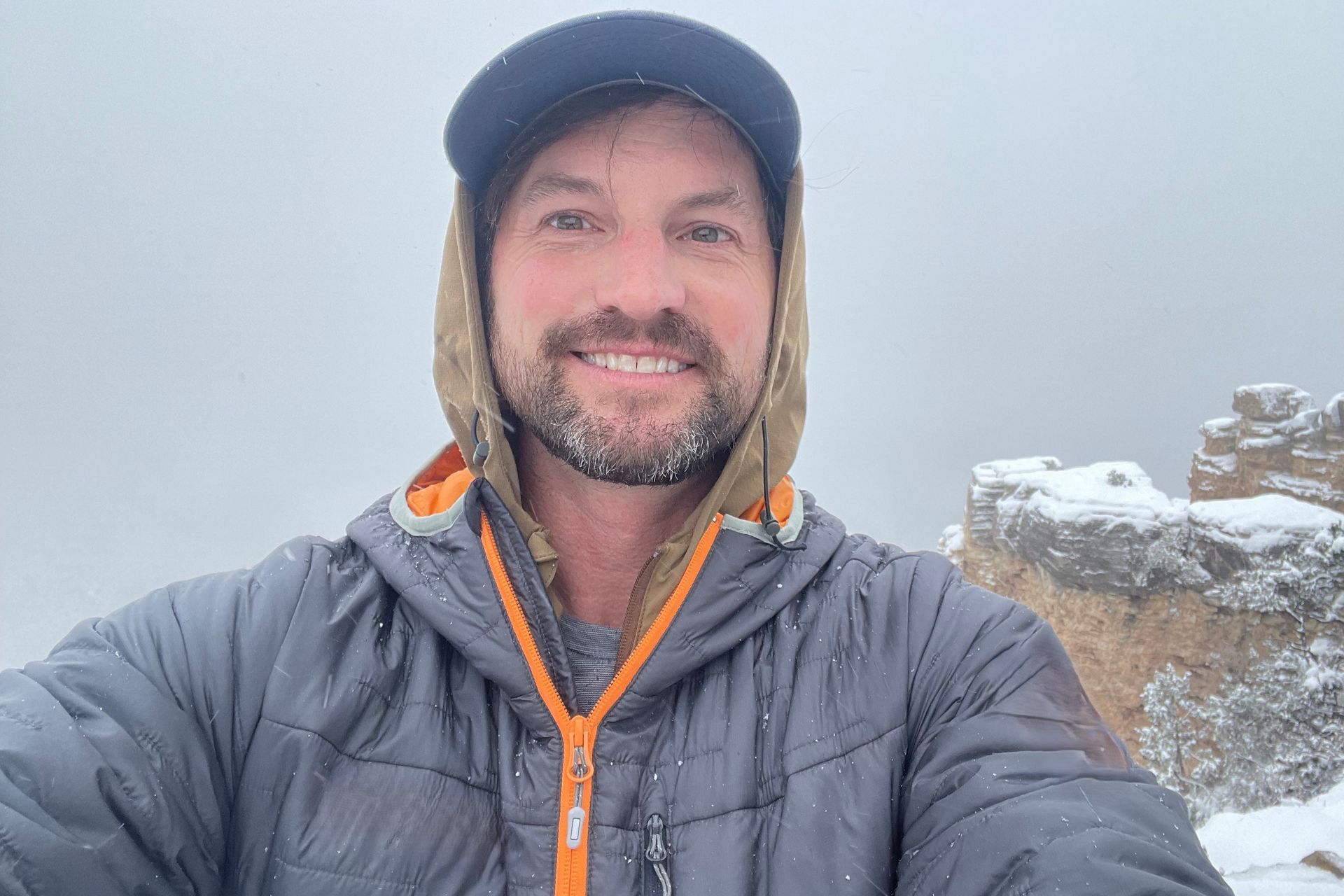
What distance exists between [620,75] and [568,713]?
7.52 feet

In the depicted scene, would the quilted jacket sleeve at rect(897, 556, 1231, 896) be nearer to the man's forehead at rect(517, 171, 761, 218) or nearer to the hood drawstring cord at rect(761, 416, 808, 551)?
the hood drawstring cord at rect(761, 416, 808, 551)

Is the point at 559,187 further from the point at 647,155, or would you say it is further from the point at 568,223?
the point at 647,155

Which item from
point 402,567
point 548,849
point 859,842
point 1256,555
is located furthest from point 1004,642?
point 1256,555

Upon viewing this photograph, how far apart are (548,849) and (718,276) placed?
6.38ft

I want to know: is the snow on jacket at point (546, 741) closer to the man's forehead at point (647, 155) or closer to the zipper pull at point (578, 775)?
the zipper pull at point (578, 775)

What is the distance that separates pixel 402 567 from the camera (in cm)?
216

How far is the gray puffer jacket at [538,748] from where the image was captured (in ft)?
5.16

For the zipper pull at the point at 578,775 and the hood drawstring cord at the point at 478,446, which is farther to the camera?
the hood drawstring cord at the point at 478,446

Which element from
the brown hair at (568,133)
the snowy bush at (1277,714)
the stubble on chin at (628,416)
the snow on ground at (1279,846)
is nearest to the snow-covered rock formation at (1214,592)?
the snowy bush at (1277,714)

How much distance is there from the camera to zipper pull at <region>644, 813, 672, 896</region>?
1757 mm

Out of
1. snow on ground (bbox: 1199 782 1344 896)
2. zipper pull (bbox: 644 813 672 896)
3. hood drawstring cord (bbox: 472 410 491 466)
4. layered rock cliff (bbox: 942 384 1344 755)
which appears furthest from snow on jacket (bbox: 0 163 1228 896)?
layered rock cliff (bbox: 942 384 1344 755)

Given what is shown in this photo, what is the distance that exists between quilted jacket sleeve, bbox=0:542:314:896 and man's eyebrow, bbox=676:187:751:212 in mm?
1878

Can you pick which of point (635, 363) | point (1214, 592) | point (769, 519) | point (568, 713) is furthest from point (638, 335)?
point (1214, 592)

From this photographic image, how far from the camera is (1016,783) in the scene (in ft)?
5.54
